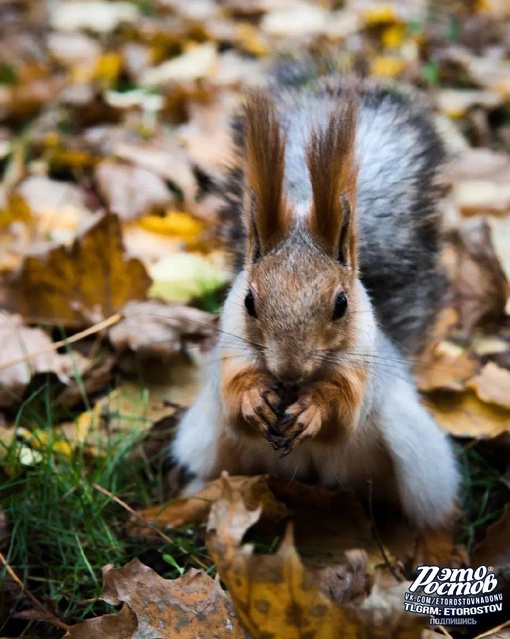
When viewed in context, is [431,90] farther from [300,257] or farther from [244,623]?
[244,623]

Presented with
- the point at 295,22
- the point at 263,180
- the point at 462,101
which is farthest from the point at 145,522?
the point at 295,22

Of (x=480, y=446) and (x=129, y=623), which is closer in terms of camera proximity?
(x=129, y=623)

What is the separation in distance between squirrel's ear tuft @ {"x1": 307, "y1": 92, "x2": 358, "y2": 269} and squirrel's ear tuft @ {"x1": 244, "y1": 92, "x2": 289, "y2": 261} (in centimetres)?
5

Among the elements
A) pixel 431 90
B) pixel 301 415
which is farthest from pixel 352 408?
pixel 431 90

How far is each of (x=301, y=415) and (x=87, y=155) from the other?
1.53 meters

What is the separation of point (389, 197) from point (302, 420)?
0.46 metres

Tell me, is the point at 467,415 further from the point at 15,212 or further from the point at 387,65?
the point at 387,65

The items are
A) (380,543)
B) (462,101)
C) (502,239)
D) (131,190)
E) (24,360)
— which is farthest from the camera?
(462,101)

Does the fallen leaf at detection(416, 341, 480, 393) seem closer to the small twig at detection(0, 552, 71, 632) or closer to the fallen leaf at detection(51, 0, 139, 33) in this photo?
the small twig at detection(0, 552, 71, 632)

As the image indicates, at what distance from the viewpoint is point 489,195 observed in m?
2.42

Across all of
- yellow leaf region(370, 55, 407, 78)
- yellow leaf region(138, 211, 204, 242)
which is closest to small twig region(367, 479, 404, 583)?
yellow leaf region(138, 211, 204, 242)

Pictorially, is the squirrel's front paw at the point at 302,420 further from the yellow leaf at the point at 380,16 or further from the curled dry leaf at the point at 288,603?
the yellow leaf at the point at 380,16

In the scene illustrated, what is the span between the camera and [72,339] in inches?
68.5

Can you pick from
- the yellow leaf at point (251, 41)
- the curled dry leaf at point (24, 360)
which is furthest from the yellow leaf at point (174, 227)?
the yellow leaf at point (251, 41)
